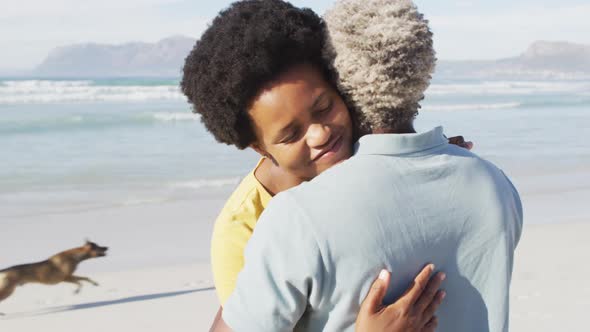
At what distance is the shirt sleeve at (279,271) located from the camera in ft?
4.92

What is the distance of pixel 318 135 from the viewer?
5.87ft

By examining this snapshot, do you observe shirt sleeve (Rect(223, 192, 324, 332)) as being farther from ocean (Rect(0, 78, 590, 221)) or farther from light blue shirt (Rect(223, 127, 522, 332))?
ocean (Rect(0, 78, 590, 221))

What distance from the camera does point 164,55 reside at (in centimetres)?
12219

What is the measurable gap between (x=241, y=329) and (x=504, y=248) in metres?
0.55

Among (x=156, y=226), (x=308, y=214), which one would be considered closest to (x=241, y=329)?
→ (x=308, y=214)

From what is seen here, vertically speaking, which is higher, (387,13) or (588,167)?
(387,13)

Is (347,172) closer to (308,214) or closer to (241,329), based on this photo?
(308,214)

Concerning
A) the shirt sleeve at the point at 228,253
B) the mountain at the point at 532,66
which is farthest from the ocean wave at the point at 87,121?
the mountain at the point at 532,66

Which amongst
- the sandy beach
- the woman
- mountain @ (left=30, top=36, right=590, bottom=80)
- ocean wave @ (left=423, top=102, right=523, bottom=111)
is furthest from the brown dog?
mountain @ (left=30, top=36, right=590, bottom=80)

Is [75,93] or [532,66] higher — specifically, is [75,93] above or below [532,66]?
above

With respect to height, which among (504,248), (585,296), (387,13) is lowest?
(585,296)

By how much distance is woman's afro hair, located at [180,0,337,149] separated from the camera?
1.71m

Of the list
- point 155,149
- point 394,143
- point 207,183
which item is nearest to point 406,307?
point 394,143

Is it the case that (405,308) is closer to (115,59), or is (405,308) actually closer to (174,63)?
(174,63)
